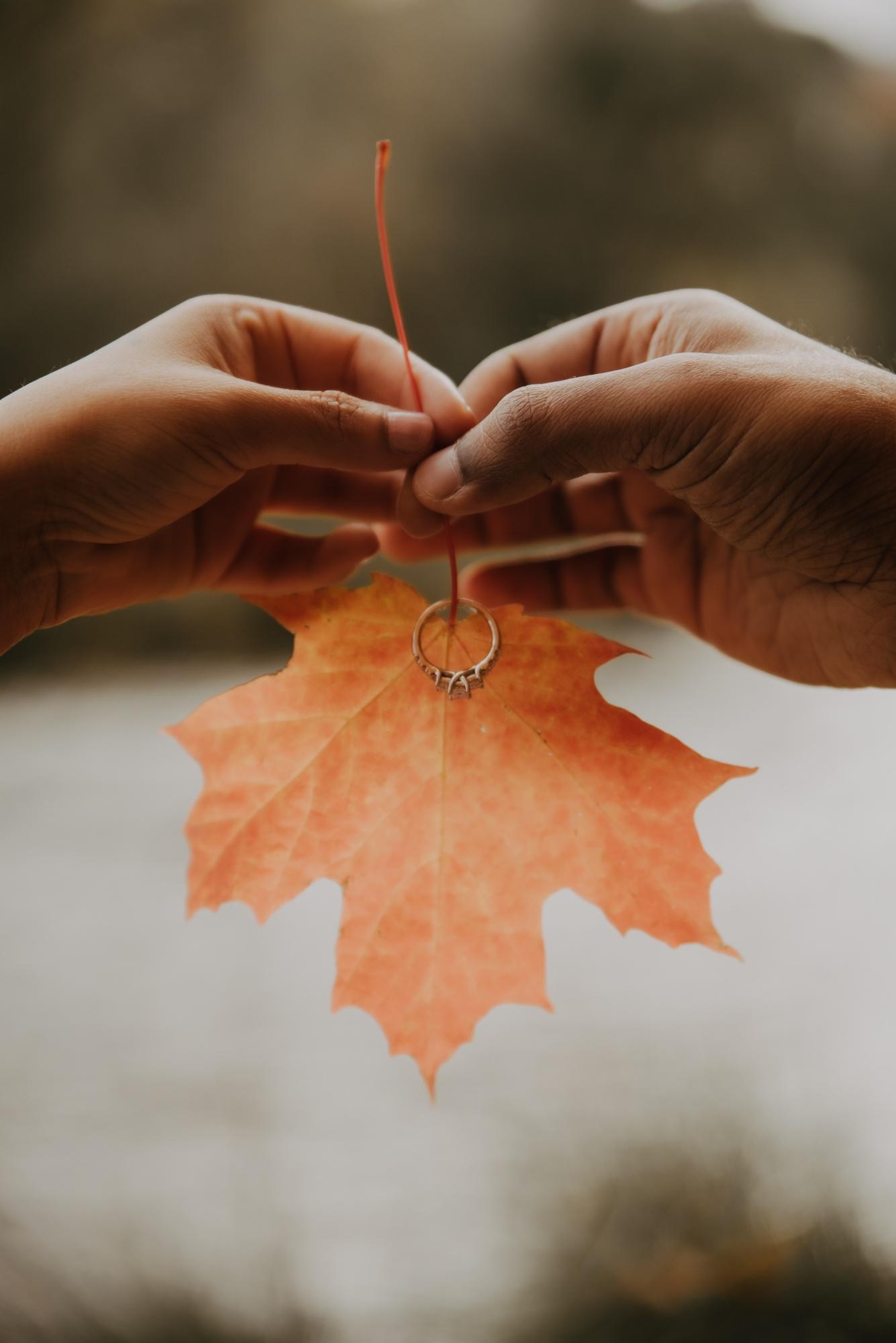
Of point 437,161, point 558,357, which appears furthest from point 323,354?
point 437,161

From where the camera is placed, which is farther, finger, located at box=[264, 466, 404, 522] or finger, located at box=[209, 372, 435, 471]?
finger, located at box=[264, 466, 404, 522]

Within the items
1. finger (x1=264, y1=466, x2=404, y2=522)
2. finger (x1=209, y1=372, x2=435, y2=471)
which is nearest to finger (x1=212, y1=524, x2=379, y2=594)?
finger (x1=264, y1=466, x2=404, y2=522)

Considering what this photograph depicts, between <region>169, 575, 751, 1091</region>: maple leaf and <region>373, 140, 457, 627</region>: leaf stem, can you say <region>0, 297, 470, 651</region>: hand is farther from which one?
<region>169, 575, 751, 1091</region>: maple leaf

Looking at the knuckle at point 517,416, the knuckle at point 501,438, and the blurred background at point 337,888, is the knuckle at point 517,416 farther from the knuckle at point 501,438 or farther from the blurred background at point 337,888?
the blurred background at point 337,888

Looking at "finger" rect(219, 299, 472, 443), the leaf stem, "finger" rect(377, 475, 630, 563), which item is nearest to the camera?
the leaf stem

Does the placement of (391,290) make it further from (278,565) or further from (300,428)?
(278,565)

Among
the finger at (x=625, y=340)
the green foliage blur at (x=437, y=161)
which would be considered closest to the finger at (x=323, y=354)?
the finger at (x=625, y=340)
